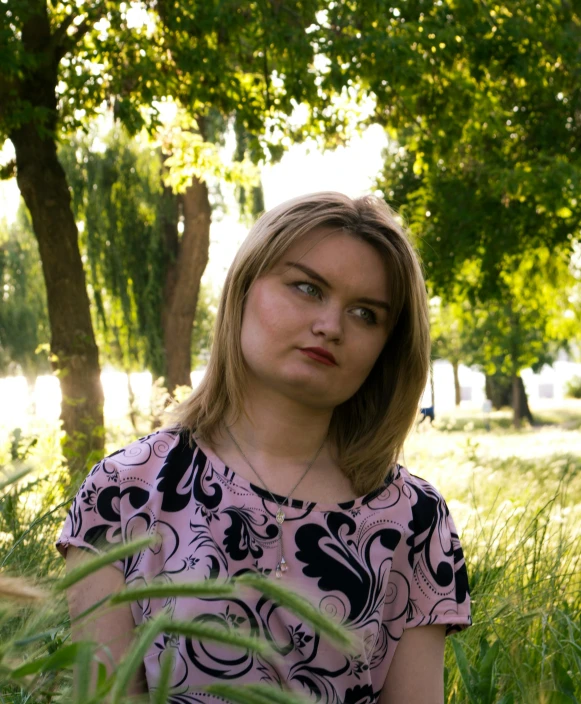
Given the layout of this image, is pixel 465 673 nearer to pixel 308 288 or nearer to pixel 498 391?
pixel 308 288

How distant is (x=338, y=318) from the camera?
1740 mm

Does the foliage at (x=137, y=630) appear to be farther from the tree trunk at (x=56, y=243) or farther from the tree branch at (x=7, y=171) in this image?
the tree branch at (x=7, y=171)

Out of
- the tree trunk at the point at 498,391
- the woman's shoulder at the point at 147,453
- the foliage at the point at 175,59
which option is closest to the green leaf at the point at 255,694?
the woman's shoulder at the point at 147,453

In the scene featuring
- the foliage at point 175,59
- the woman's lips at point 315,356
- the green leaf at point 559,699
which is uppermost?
the foliage at point 175,59

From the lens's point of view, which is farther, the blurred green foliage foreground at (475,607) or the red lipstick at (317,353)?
the red lipstick at (317,353)

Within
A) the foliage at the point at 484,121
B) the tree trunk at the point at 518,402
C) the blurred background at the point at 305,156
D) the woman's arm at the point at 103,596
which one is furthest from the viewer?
the tree trunk at the point at 518,402

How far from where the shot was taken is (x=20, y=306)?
26719 millimetres

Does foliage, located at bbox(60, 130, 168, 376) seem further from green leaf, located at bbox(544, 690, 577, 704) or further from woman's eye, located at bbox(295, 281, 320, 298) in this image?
green leaf, located at bbox(544, 690, 577, 704)

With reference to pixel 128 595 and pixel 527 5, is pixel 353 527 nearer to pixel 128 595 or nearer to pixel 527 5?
pixel 128 595

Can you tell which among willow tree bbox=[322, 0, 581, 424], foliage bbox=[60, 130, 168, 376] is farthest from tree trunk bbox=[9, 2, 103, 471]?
foliage bbox=[60, 130, 168, 376]

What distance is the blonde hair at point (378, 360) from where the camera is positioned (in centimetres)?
187

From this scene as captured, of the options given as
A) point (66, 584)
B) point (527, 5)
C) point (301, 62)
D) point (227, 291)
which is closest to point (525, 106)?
point (527, 5)

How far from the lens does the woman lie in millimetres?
1679

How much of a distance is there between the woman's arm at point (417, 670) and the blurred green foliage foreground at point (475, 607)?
0.51ft
